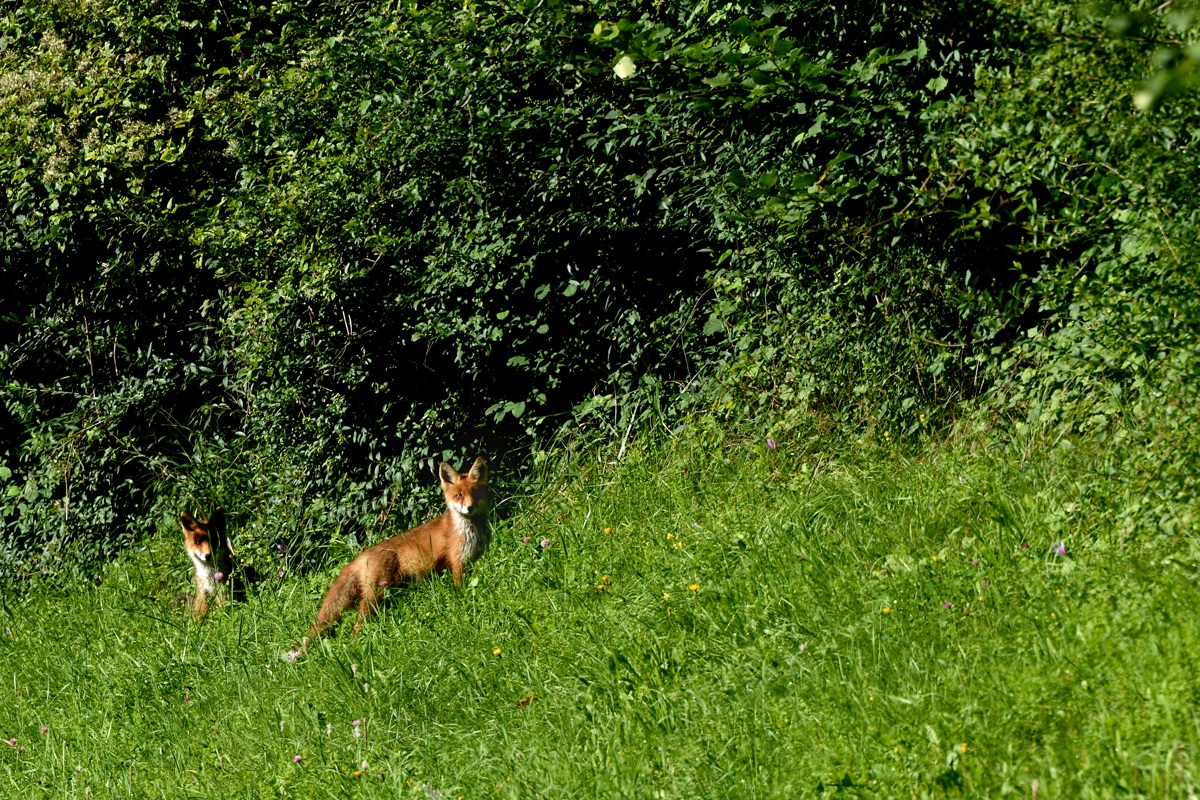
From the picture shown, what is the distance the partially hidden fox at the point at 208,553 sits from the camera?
30.3ft

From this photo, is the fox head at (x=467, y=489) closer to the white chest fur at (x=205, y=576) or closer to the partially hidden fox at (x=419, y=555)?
the partially hidden fox at (x=419, y=555)

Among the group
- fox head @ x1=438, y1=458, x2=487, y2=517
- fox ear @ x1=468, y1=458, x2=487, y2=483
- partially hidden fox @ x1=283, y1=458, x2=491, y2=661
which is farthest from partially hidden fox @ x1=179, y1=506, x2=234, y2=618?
fox ear @ x1=468, y1=458, x2=487, y2=483

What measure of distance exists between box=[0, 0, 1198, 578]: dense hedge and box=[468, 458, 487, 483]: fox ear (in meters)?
0.79

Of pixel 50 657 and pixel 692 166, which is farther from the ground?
pixel 692 166

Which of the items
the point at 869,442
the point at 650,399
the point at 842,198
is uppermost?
the point at 842,198

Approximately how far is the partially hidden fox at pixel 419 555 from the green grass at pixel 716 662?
19cm

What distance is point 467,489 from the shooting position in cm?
837

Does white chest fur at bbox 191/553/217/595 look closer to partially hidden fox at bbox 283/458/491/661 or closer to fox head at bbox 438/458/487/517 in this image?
partially hidden fox at bbox 283/458/491/661

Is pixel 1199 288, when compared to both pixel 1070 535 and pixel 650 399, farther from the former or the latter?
pixel 650 399

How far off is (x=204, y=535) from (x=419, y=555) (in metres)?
2.28

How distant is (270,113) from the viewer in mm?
9617

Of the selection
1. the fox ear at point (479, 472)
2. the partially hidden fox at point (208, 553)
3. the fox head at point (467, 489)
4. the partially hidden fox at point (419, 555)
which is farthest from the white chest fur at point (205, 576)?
the fox ear at point (479, 472)

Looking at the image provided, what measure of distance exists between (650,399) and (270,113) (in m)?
3.80

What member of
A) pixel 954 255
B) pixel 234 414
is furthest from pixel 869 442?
pixel 234 414
